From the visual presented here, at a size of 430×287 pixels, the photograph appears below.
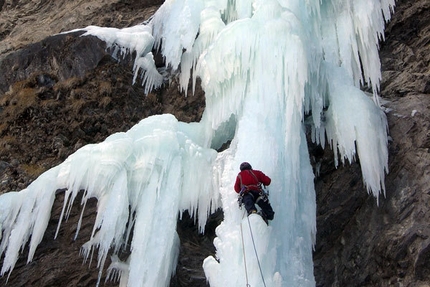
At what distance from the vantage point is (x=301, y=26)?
8.35 metres

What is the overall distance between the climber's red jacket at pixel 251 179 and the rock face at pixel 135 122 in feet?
4.39

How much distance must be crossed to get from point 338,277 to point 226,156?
2097 mm

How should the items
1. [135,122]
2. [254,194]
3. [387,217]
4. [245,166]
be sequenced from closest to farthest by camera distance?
[254,194] → [245,166] → [387,217] → [135,122]

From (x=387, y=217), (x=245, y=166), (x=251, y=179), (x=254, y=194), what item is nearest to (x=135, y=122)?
(x=245, y=166)

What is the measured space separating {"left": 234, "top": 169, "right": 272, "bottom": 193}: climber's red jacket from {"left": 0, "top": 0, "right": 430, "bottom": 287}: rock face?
1.34m

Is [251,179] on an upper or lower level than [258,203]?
upper

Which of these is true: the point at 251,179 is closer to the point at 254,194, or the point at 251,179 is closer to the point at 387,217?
the point at 254,194

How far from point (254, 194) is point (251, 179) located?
18 cm

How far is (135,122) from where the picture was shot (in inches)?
370

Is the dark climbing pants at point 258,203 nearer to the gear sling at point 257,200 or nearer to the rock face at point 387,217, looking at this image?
the gear sling at point 257,200

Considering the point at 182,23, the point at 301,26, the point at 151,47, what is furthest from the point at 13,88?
the point at 301,26

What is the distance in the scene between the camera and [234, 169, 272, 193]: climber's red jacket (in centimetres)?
631

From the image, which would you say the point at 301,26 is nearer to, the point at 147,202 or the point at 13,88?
the point at 147,202

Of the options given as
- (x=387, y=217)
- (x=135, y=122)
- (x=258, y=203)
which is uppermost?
(x=258, y=203)
